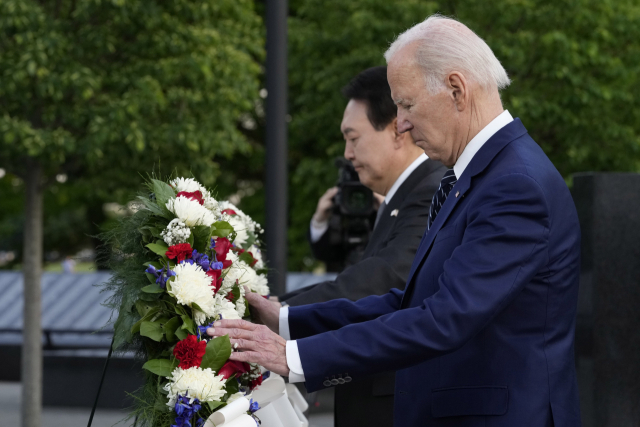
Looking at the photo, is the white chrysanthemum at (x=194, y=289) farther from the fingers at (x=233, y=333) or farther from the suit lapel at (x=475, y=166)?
the suit lapel at (x=475, y=166)

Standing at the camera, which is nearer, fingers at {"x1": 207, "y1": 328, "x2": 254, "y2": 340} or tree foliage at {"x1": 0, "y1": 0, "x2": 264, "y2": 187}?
fingers at {"x1": 207, "y1": 328, "x2": 254, "y2": 340}

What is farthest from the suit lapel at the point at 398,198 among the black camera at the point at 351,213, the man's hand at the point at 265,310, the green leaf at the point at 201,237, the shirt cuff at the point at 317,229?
the shirt cuff at the point at 317,229

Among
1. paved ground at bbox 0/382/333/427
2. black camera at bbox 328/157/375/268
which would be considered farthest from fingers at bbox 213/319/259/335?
paved ground at bbox 0/382/333/427

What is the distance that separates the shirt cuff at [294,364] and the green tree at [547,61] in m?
11.1

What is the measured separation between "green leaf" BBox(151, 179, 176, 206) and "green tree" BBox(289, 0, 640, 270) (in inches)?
414

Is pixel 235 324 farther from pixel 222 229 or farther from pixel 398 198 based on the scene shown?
pixel 398 198

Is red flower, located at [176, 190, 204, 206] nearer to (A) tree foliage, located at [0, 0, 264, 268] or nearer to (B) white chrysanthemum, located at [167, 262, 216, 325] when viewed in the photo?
(B) white chrysanthemum, located at [167, 262, 216, 325]

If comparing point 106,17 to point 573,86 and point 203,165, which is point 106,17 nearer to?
point 203,165

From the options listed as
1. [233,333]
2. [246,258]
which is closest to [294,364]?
[233,333]

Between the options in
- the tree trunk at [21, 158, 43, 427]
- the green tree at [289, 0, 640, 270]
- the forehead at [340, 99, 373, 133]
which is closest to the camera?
the forehead at [340, 99, 373, 133]

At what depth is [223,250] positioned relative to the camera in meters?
2.75

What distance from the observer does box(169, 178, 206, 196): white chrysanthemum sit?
2789 millimetres

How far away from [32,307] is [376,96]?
517 centimetres

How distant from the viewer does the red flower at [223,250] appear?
274 centimetres
